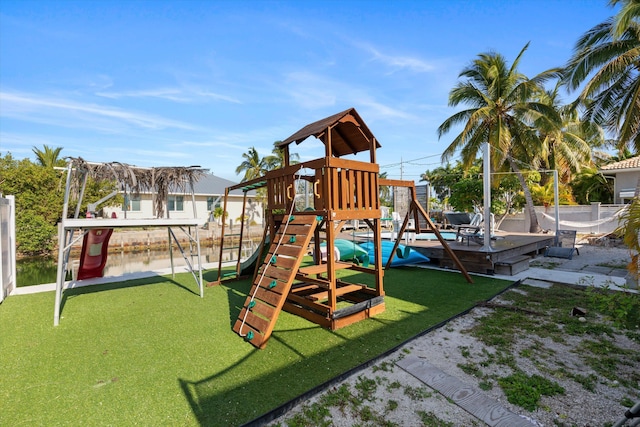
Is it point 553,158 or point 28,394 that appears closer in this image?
point 28,394

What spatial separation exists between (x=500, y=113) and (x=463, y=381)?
1634cm

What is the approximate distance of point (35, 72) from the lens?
10.6 metres

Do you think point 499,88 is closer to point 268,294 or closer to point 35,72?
point 268,294

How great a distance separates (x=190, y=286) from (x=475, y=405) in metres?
6.17

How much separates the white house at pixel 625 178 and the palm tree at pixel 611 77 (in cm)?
745

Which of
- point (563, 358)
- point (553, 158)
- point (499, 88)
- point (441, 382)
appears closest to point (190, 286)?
point (441, 382)

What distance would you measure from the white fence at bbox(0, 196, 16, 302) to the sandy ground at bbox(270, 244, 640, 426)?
6867mm

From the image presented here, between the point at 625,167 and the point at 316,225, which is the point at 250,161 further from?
the point at 625,167

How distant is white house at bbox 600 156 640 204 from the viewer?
697 inches

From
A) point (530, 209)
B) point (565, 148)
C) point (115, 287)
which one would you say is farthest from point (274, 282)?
point (565, 148)

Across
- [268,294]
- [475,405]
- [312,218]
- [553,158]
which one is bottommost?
[475,405]

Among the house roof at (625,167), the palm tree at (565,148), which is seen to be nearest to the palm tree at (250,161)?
the palm tree at (565,148)

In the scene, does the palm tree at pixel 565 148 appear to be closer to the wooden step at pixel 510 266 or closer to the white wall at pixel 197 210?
the wooden step at pixel 510 266

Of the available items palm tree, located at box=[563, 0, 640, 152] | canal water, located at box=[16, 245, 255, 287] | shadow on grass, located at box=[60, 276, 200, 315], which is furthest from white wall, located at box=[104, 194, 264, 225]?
palm tree, located at box=[563, 0, 640, 152]
